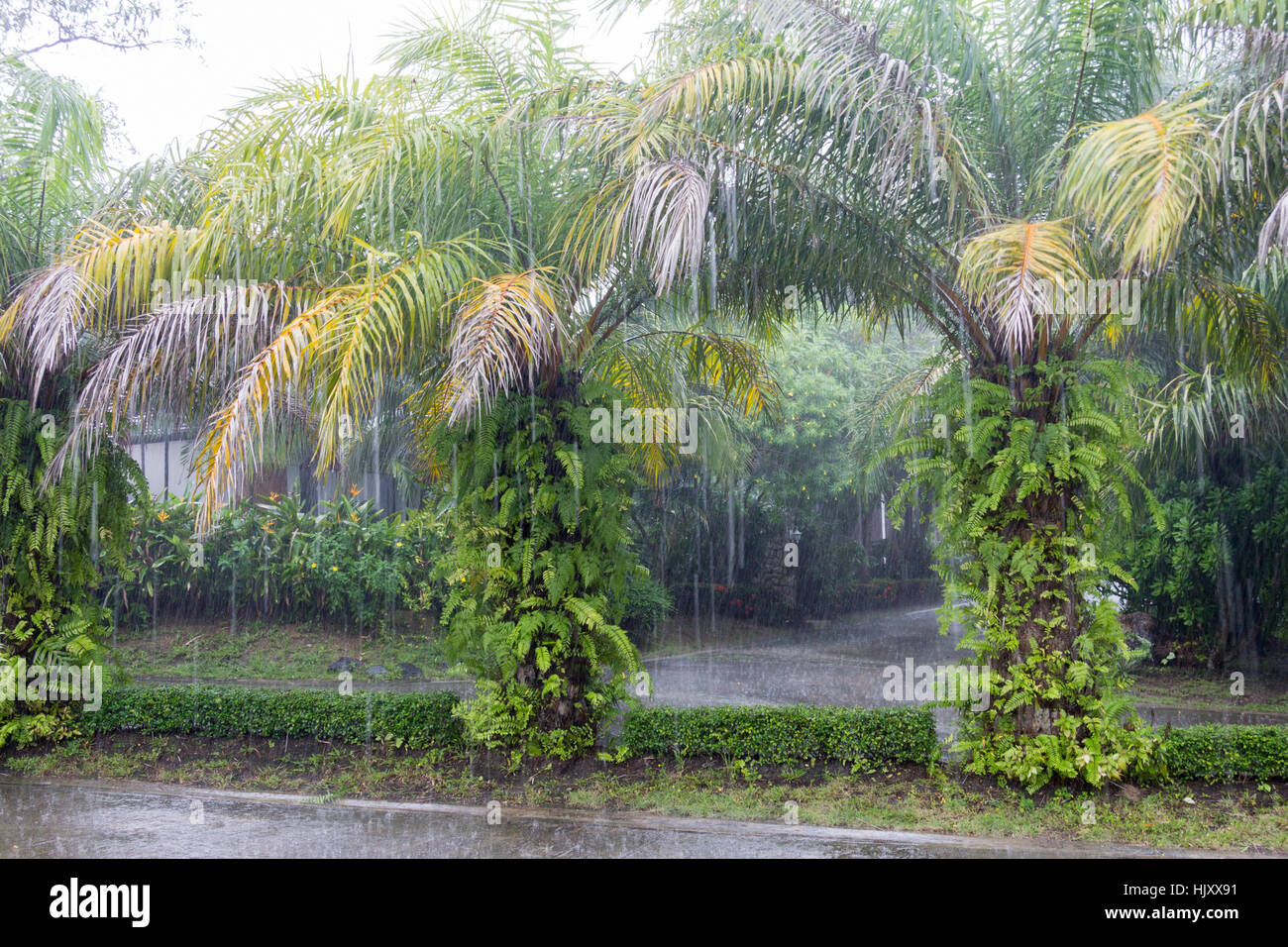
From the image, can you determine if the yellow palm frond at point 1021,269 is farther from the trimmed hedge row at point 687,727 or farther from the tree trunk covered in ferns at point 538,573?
the trimmed hedge row at point 687,727

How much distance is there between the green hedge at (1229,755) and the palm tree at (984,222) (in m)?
0.49

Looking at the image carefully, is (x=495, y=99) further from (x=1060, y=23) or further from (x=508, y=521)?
(x=1060, y=23)

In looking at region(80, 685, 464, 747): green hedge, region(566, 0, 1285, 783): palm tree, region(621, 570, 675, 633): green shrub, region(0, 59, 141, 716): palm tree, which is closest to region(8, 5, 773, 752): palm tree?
region(0, 59, 141, 716): palm tree

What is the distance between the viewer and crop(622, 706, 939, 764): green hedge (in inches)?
294

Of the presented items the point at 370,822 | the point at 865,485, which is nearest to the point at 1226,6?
the point at 370,822

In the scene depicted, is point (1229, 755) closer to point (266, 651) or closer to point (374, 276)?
point (374, 276)

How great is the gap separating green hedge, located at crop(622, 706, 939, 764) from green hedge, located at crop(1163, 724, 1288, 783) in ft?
5.52

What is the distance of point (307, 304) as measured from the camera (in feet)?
23.0

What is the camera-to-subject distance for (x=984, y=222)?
682cm

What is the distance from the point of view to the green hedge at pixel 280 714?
8117 millimetres

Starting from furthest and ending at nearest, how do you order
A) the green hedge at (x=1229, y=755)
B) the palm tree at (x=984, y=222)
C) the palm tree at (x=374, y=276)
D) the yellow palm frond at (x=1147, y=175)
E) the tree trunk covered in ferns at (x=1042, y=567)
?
the green hedge at (x=1229, y=755)
the tree trunk covered in ferns at (x=1042, y=567)
the palm tree at (x=984, y=222)
the palm tree at (x=374, y=276)
the yellow palm frond at (x=1147, y=175)

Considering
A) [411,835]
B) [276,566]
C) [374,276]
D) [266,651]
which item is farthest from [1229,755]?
[276,566]

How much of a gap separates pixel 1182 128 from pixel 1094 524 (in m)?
2.75

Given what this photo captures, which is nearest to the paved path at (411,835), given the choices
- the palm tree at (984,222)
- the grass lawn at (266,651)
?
the palm tree at (984,222)
